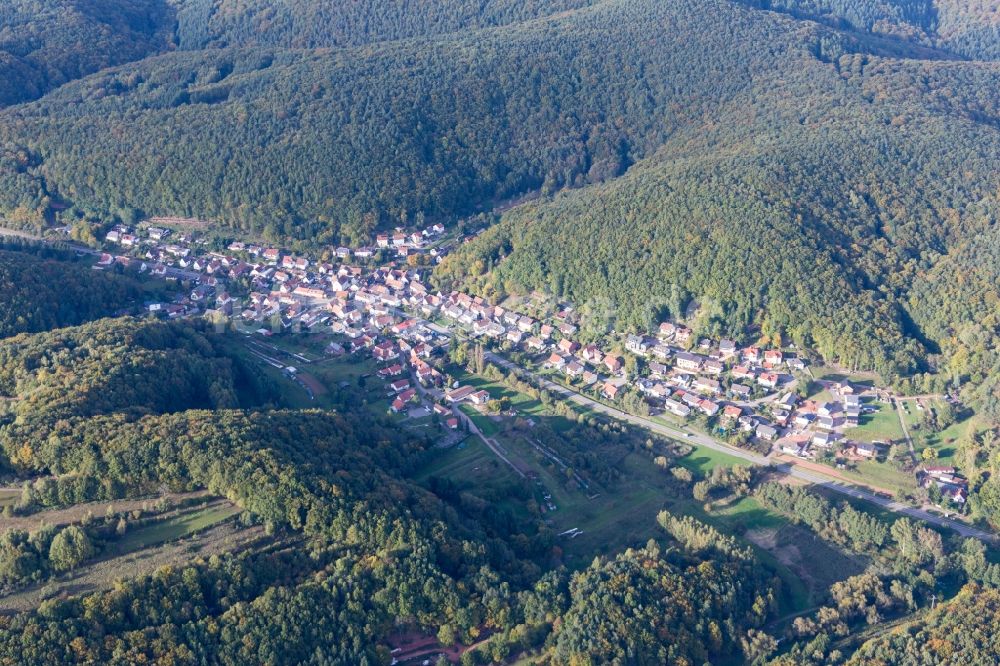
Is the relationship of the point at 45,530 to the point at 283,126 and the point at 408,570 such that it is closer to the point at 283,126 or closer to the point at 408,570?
the point at 408,570

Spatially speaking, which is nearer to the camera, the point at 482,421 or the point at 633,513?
the point at 633,513

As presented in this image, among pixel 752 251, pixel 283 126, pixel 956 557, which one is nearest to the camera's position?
pixel 956 557

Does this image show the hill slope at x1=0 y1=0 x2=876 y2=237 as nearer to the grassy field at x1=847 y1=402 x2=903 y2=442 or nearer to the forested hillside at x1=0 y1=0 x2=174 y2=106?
the forested hillside at x1=0 y1=0 x2=174 y2=106

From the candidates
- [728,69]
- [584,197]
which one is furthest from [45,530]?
[728,69]

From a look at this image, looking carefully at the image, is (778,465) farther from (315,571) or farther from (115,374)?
(115,374)

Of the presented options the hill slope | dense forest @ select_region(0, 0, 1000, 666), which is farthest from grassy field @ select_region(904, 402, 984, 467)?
the hill slope

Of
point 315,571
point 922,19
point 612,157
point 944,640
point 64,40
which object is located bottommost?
point 944,640

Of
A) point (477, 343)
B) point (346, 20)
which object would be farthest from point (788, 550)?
point (346, 20)
